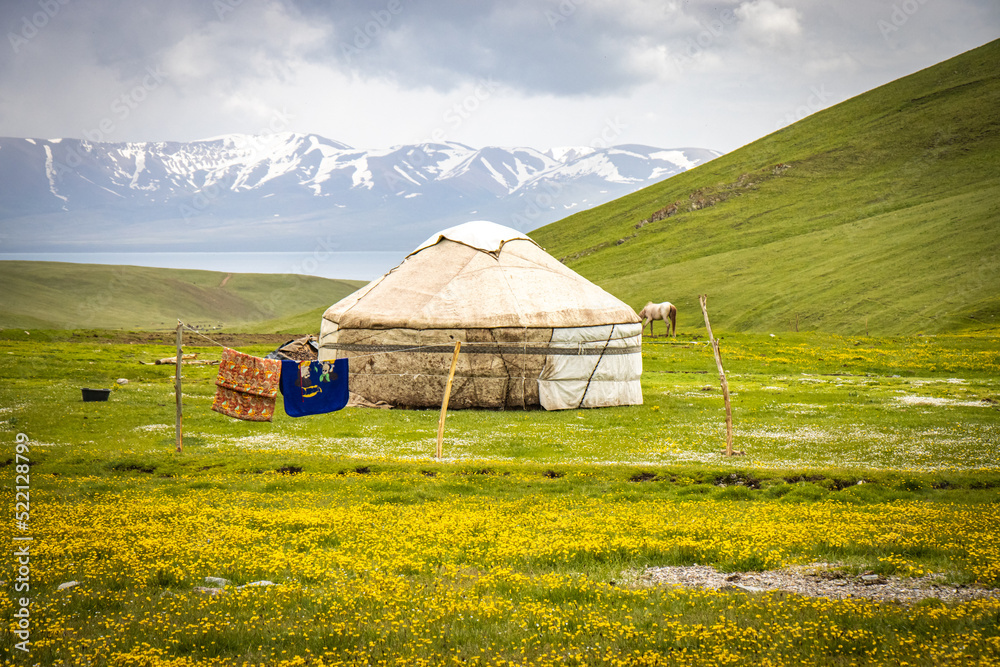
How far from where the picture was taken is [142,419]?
70.5 feet

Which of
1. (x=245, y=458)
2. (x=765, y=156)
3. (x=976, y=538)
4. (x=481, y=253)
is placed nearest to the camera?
(x=976, y=538)

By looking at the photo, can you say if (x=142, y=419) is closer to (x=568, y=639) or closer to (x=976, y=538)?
(x=568, y=639)

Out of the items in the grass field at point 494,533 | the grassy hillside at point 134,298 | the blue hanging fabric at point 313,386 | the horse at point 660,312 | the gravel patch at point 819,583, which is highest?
the grassy hillside at point 134,298

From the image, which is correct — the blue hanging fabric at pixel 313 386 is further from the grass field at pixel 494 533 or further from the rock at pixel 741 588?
the rock at pixel 741 588

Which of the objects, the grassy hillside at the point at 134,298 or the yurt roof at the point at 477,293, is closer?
the yurt roof at the point at 477,293

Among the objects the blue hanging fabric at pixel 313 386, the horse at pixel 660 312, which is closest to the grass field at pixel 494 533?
the blue hanging fabric at pixel 313 386

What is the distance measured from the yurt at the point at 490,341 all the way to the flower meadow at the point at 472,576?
1173cm

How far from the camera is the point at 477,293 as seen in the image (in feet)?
83.0

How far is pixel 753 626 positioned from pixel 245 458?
12.5 meters

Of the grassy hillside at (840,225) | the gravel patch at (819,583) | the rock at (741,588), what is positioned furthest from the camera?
the grassy hillside at (840,225)

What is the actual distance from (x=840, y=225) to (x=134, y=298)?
452 ft

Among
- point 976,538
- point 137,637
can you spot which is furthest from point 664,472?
point 137,637

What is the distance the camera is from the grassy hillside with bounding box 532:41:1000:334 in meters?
57.5

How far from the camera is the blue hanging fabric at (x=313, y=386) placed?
18.7 m
